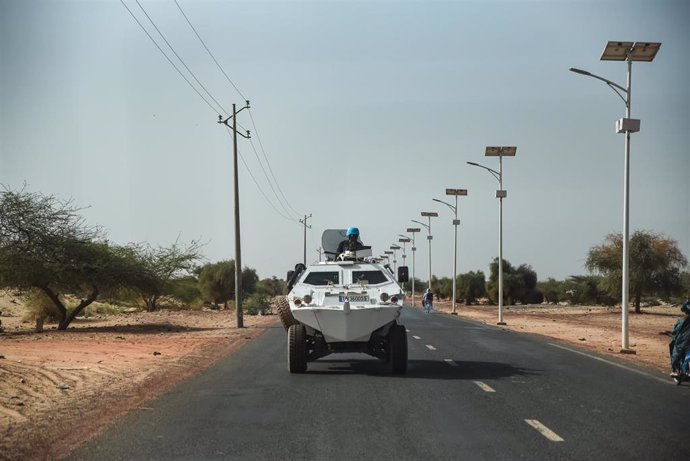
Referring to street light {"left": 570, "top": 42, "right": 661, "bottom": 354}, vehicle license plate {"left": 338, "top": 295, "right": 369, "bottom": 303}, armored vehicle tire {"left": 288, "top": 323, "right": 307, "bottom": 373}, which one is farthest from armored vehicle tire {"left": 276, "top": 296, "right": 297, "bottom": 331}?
street light {"left": 570, "top": 42, "right": 661, "bottom": 354}

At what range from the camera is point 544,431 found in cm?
941

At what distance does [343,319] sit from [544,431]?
21.5 feet

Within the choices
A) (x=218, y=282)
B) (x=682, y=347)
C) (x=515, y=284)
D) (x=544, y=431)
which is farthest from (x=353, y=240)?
(x=515, y=284)

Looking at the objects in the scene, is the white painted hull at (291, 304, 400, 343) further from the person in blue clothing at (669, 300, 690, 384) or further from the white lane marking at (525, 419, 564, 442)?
the white lane marking at (525, 419, 564, 442)

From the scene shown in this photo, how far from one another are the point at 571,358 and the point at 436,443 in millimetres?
12256

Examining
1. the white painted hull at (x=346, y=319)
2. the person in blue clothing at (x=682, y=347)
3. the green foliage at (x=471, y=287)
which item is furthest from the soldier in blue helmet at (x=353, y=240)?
the green foliage at (x=471, y=287)

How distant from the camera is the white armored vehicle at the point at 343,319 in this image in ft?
50.9

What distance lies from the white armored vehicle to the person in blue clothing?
5.05 m

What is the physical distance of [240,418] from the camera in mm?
10398

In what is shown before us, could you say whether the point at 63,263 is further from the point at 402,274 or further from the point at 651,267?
the point at 651,267

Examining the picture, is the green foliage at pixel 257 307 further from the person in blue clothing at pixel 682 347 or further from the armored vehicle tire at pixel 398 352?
the person in blue clothing at pixel 682 347

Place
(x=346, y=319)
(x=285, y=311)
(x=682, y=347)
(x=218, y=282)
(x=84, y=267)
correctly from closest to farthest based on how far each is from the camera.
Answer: (x=682, y=347), (x=346, y=319), (x=285, y=311), (x=84, y=267), (x=218, y=282)

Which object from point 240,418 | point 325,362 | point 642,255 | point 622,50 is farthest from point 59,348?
point 642,255

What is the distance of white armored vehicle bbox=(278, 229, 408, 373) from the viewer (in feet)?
50.9
